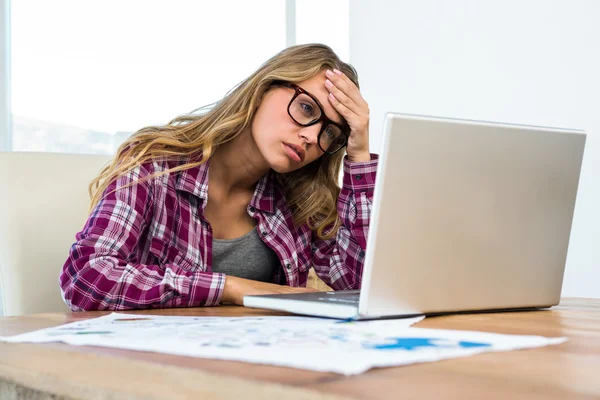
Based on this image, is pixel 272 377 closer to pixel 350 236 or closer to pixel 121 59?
pixel 350 236

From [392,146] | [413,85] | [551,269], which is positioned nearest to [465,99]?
[413,85]

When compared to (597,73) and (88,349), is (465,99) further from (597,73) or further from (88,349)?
(88,349)

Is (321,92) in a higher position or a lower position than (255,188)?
higher

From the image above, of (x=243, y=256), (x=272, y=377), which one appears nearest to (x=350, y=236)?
(x=243, y=256)

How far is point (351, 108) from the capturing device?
1553mm

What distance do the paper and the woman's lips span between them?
756mm

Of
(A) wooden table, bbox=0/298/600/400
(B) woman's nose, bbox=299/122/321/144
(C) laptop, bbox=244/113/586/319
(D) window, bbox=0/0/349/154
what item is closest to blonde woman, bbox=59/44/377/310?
(B) woman's nose, bbox=299/122/321/144

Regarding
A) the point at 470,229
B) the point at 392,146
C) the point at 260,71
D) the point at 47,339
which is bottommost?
the point at 47,339

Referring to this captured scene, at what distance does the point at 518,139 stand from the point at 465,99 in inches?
95.0

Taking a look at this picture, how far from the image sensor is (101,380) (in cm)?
52

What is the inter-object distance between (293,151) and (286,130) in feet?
0.16

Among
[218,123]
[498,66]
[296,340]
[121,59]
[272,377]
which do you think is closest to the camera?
[272,377]

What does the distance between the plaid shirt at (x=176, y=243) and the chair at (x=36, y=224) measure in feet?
0.63

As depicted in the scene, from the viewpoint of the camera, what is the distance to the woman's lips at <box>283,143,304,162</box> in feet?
5.18
